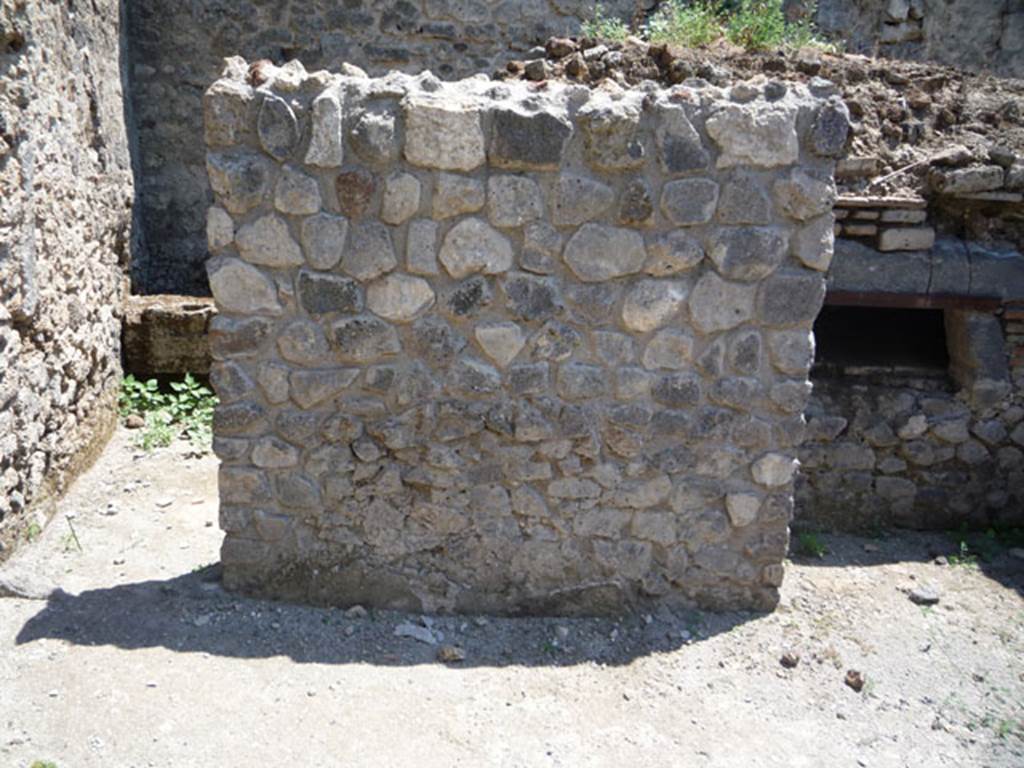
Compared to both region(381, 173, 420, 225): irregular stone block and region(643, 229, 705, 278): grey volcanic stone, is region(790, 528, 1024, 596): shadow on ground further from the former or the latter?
region(381, 173, 420, 225): irregular stone block

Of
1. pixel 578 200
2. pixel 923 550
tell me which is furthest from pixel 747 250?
pixel 923 550

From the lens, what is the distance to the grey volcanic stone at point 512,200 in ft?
9.60

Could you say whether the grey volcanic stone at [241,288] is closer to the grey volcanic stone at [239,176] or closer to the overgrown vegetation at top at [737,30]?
the grey volcanic stone at [239,176]

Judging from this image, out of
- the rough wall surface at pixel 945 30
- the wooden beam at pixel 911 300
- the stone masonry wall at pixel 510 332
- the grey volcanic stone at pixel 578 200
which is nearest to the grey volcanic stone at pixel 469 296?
the stone masonry wall at pixel 510 332

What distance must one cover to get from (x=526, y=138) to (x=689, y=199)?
577mm

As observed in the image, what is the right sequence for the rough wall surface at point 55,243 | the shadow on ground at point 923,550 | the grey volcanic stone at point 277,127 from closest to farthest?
the grey volcanic stone at point 277,127 → the rough wall surface at point 55,243 → the shadow on ground at point 923,550

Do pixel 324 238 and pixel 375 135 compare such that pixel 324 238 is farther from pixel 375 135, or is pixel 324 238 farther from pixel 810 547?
pixel 810 547

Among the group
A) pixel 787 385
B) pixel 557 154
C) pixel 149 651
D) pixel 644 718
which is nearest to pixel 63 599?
pixel 149 651

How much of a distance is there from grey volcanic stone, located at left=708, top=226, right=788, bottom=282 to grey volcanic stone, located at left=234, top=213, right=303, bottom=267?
1.40 meters

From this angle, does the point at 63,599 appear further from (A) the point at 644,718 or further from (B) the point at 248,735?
(A) the point at 644,718

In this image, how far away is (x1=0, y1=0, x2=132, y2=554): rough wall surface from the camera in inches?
141

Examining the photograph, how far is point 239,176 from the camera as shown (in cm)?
288

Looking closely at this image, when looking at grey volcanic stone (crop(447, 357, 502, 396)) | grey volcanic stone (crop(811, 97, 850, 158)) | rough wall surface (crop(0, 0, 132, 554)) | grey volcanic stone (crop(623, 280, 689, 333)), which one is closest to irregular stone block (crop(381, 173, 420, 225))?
grey volcanic stone (crop(447, 357, 502, 396))

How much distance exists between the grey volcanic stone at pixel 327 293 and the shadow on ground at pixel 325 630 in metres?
1.10
